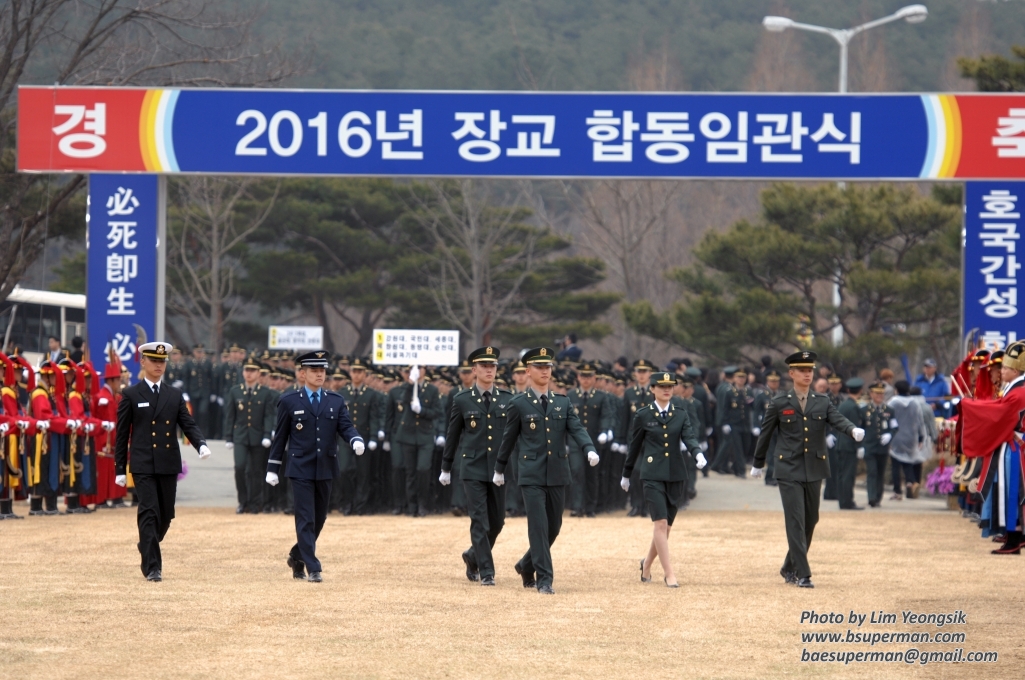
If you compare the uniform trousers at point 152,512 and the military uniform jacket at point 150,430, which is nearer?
the uniform trousers at point 152,512

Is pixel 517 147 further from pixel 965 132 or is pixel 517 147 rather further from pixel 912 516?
pixel 912 516

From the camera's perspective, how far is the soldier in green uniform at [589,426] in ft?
63.0

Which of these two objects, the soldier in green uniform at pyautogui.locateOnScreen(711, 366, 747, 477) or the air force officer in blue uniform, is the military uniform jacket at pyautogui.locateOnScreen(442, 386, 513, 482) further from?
the soldier in green uniform at pyautogui.locateOnScreen(711, 366, 747, 477)

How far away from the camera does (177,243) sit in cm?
4294

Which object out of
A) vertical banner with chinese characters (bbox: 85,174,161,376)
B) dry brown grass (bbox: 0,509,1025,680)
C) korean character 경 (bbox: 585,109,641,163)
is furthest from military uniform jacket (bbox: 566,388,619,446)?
vertical banner with chinese characters (bbox: 85,174,161,376)

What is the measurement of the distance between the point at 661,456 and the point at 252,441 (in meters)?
8.20

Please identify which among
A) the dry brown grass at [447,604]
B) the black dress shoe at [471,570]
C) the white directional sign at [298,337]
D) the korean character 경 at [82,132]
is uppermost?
the korean character 경 at [82,132]

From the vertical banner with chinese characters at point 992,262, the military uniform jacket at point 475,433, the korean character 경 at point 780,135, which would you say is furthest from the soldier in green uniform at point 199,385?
the military uniform jacket at point 475,433

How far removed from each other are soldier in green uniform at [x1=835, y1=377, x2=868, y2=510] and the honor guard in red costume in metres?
10.0

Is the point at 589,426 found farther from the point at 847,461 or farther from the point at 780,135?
the point at 780,135

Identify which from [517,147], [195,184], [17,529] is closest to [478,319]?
[195,184]

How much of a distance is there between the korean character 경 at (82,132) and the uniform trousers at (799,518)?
11.4 meters

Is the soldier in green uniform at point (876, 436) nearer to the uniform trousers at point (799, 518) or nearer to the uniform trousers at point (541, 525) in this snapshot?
the uniform trousers at point (799, 518)

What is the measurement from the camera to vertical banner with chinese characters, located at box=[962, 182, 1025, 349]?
63.9 feet
